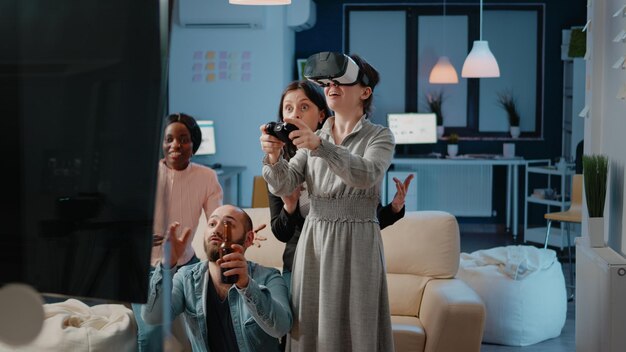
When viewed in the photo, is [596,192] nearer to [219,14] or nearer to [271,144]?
[271,144]

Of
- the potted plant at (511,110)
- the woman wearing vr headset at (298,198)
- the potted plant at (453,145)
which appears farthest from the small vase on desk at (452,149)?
the woman wearing vr headset at (298,198)

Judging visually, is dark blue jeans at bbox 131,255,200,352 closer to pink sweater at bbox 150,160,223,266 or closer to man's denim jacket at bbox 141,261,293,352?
man's denim jacket at bbox 141,261,293,352

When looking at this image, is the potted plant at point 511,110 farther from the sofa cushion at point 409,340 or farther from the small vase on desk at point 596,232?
the sofa cushion at point 409,340

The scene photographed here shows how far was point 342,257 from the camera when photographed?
270 cm

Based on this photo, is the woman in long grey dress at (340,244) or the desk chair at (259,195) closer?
the woman in long grey dress at (340,244)

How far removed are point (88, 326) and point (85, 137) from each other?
0.45 meters

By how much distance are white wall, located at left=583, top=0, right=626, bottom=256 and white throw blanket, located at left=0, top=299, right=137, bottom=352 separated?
2993mm

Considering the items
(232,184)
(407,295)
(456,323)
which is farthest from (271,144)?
(232,184)

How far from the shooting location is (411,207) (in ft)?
31.7

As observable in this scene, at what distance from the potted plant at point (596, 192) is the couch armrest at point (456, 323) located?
724 mm

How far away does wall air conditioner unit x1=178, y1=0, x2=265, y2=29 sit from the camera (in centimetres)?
910

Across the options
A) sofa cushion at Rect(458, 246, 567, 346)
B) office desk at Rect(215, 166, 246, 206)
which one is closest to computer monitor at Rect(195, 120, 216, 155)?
office desk at Rect(215, 166, 246, 206)

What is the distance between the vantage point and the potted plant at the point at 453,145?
10031mm

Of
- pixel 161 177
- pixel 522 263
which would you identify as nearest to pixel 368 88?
pixel 161 177
